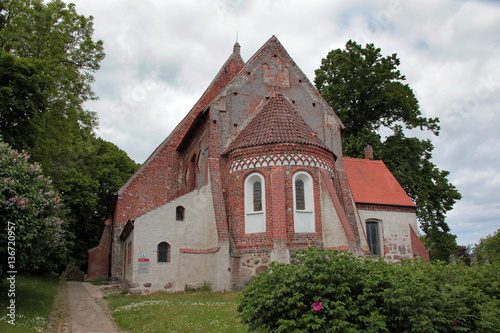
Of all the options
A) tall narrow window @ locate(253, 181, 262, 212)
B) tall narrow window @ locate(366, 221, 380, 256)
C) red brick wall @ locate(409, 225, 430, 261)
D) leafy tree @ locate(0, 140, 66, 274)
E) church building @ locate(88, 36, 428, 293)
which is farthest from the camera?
red brick wall @ locate(409, 225, 430, 261)

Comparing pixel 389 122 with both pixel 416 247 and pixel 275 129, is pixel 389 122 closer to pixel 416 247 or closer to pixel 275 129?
pixel 416 247

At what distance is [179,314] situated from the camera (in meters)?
10.9

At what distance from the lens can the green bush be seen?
6.32 m

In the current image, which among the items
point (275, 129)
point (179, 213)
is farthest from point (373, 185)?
point (179, 213)

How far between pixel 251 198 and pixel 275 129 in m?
3.31

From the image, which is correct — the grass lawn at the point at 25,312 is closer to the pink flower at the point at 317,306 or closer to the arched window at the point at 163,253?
the arched window at the point at 163,253

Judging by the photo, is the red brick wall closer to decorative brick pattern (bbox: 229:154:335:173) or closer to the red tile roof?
the red tile roof

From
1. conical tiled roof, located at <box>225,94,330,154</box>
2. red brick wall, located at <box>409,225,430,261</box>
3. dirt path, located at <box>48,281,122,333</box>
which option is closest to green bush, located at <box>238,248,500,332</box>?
dirt path, located at <box>48,281,122,333</box>

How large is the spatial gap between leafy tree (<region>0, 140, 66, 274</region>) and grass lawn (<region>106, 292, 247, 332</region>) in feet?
9.97

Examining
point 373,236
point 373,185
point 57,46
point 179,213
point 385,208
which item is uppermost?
point 57,46

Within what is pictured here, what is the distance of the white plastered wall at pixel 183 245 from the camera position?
15906 millimetres

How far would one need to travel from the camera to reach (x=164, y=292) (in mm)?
15898

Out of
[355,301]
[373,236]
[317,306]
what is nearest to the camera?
[317,306]

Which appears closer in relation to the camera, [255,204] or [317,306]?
[317,306]
